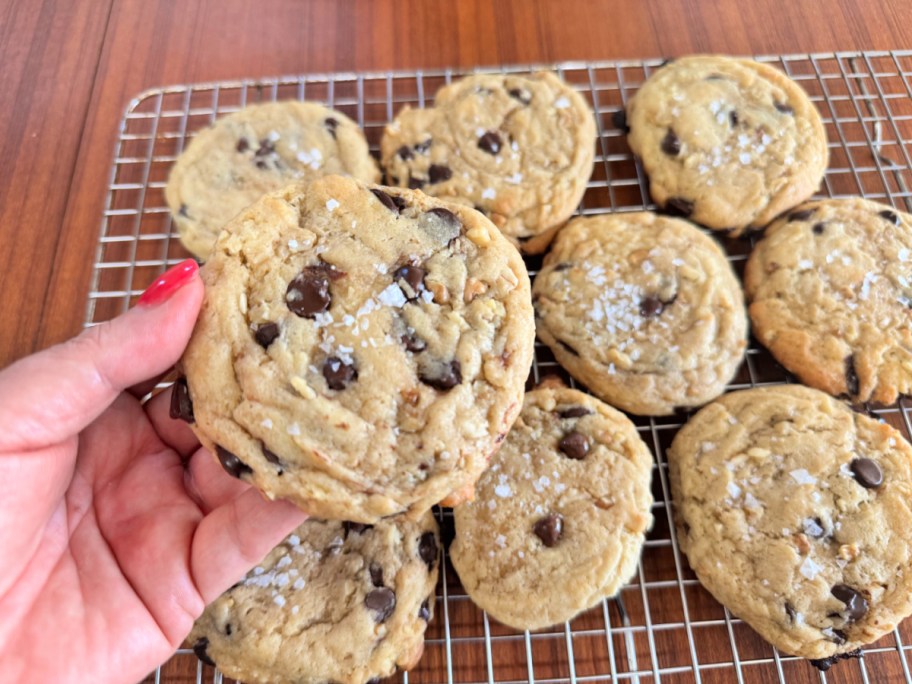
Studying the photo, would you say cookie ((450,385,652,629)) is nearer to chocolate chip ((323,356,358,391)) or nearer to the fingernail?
chocolate chip ((323,356,358,391))

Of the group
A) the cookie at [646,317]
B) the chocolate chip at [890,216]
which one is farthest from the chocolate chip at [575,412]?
the chocolate chip at [890,216]

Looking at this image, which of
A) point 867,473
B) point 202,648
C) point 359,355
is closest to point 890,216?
point 867,473

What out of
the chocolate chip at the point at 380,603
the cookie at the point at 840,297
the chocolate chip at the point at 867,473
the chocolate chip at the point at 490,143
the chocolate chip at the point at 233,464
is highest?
the chocolate chip at the point at 490,143

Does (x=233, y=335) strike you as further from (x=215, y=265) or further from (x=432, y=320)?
Answer: (x=432, y=320)

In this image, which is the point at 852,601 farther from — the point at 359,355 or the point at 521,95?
the point at 521,95

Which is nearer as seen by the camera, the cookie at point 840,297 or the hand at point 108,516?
the hand at point 108,516

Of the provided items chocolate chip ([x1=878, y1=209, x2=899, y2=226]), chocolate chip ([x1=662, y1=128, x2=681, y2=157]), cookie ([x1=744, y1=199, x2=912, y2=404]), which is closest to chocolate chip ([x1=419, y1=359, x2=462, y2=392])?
cookie ([x1=744, y1=199, x2=912, y2=404])

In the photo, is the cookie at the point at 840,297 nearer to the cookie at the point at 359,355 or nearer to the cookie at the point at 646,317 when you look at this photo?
the cookie at the point at 646,317
